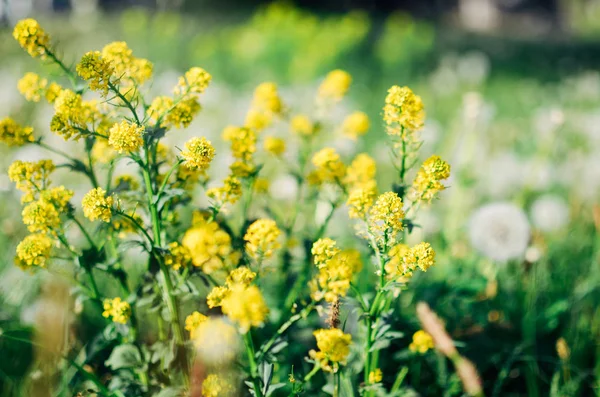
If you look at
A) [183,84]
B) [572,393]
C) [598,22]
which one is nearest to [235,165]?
[183,84]

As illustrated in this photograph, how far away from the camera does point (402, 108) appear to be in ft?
4.02

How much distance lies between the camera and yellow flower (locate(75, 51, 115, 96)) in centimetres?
107

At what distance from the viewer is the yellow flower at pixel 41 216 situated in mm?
1223

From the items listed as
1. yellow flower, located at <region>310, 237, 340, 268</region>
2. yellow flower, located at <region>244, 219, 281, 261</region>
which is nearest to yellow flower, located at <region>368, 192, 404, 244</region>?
yellow flower, located at <region>310, 237, 340, 268</region>

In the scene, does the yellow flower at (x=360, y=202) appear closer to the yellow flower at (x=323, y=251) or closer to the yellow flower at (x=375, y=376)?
the yellow flower at (x=323, y=251)

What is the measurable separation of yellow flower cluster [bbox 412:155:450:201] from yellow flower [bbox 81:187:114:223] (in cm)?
67

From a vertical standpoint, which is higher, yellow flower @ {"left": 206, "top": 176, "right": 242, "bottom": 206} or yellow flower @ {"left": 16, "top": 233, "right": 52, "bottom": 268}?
yellow flower @ {"left": 206, "top": 176, "right": 242, "bottom": 206}

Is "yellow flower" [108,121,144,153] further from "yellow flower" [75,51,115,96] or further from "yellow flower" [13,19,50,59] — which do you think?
"yellow flower" [13,19,50,59]

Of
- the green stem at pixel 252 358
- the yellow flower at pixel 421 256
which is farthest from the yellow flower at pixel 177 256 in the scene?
the yellow flower at pixel 421 256

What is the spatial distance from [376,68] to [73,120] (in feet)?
19.8

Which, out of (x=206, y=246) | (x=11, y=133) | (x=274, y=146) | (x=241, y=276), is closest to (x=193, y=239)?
(x=206, y=246)

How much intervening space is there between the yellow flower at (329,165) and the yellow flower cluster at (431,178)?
11.2 inches

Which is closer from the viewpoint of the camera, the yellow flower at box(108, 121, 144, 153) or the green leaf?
the yellow flower at box(108, 121, 144, 153)

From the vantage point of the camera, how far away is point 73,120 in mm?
1216
